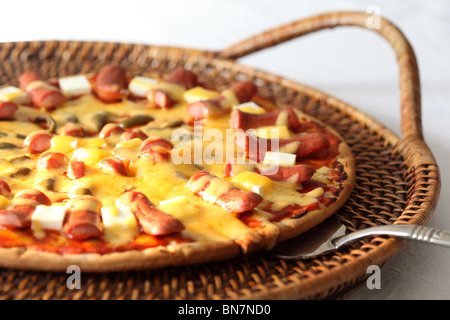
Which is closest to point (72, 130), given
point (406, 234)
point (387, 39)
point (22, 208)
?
point (22, 208)

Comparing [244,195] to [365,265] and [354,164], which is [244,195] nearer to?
[365,265]

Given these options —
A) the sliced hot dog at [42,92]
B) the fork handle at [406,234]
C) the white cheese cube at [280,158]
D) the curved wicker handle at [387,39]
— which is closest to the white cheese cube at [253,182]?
the white cheese cube at [280,158]

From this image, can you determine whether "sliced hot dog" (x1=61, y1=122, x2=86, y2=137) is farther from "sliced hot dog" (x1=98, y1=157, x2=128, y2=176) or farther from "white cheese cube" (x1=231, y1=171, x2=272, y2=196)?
"white cheese cube" (x1=231, y1=171, x2=272, y2=196)

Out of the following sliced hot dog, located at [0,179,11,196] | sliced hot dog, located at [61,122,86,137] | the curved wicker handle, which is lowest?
sliced hot dog, located at [0,179,11,196]

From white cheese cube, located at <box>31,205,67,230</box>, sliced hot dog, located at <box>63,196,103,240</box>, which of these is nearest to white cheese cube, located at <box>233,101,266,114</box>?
sliced hot dog, located at <box>63,196,103,240</box>

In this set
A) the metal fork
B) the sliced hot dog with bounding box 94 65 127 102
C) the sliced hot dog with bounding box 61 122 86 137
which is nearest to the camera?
the metal fork

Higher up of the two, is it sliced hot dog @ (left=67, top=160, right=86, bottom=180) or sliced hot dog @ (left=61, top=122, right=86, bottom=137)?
sliced hot dog @ (left=61, top=122, right=86, bottom=137)
